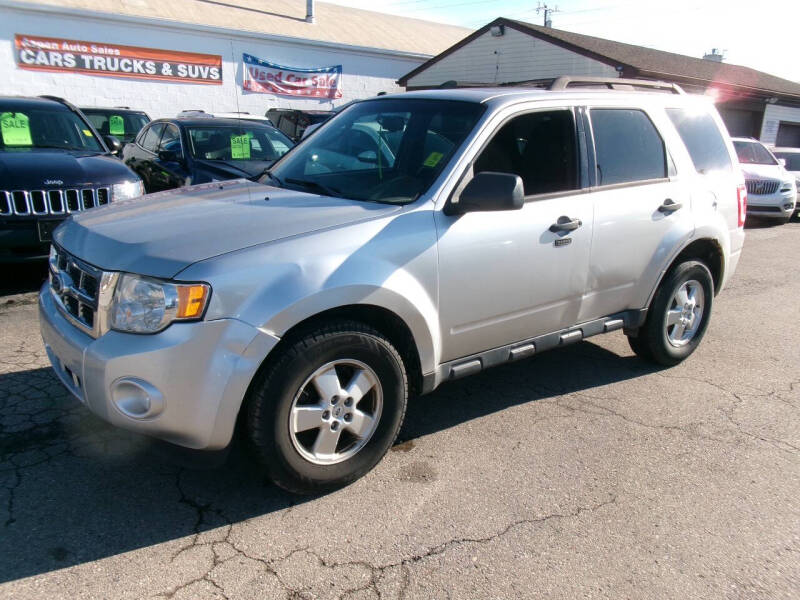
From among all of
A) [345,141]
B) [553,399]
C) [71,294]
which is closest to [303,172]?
[345,141]

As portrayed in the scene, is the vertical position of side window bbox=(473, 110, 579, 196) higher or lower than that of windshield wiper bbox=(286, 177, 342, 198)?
higher

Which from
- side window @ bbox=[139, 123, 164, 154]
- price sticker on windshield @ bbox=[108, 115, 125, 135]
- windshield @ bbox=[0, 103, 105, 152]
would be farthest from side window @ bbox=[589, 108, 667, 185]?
price sticker on windshield @ bbox=[108, 115, 125, 135]

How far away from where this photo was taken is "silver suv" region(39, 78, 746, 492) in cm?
261

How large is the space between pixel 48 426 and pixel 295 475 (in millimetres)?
1613

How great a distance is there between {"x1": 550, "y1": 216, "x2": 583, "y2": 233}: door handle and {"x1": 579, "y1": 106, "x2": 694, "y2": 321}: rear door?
0.68ft

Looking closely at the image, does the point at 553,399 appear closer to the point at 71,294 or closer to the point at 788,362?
the point at 788,362

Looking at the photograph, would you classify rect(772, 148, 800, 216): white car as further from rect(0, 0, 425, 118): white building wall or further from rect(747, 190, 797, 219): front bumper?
rect(0, 0, 425, 118): white building wall

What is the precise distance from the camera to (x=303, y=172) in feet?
13.2

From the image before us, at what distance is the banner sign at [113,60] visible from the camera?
17500 mm

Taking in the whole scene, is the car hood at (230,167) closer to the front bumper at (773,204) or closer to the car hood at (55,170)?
the car hood at (55,170)

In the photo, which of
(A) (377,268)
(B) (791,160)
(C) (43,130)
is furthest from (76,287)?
(B) (791,160)

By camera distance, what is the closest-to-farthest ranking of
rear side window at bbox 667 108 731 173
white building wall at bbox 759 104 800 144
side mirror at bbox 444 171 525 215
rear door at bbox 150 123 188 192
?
1. side mirror at bbox 444 171 525 215
2. rear side window at bbox 667 108 731 173
3. rear door at bbox 150 123 188 192
4. white building wall at bbox 759 104 800 144

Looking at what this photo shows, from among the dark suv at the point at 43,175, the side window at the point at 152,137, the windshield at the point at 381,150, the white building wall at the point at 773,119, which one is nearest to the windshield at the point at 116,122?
the side window at the point at 152,137

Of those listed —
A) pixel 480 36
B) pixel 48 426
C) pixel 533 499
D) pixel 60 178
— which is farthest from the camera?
pixel 480 36
